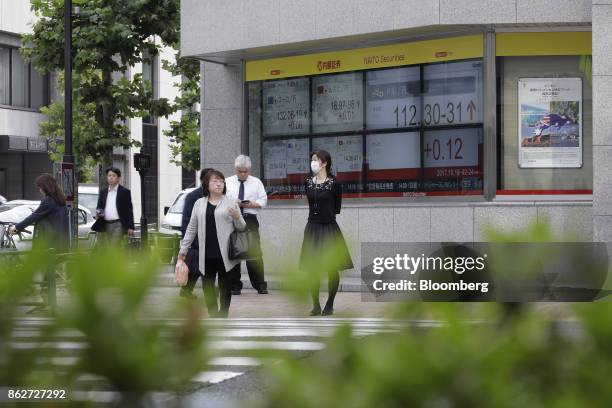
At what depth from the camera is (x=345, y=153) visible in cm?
1806

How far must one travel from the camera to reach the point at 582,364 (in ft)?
4.14

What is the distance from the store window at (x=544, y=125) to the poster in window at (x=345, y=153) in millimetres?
2412

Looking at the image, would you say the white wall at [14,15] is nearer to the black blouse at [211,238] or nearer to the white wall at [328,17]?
the white wall at [328,17]

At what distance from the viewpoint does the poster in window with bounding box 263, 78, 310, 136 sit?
18.5m

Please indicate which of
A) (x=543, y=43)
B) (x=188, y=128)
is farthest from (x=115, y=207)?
(x=188, y=128)

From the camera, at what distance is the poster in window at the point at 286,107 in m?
18.5

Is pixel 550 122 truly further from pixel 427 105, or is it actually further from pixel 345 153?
pixel 345 153

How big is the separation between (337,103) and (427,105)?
5.58 ft

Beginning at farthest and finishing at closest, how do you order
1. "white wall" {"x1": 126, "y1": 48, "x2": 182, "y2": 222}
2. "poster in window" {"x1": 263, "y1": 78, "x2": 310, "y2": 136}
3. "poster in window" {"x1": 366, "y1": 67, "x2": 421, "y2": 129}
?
"white wall" {"x1": 126, "y1": 48, "x2": 182, "y2": 222}
"poster in window" {"x1": 263, "y1": 78, "x2": 310, "y2": 136}
"poster in window" {"x1": 366, "y1": 67, "x2": 421, "y2": 129}

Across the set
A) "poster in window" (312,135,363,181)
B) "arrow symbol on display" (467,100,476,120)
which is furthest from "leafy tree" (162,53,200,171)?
"arrow symbol on display" (467,100,476,120)

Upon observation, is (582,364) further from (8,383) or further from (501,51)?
(501,51)

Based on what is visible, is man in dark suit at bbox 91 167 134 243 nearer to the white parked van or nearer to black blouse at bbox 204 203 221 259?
black blouse at bbox 204 203 221 259

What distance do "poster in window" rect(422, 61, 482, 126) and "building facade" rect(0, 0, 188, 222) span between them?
2886cm

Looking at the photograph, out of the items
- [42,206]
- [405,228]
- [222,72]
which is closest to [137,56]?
[222,72]
